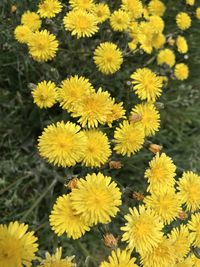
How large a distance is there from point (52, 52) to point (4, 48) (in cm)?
58

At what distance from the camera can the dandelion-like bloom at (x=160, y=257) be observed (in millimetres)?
2264

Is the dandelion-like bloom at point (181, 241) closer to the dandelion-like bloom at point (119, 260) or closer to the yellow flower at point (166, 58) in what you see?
the dandelion-like bloom at point (119, 260)

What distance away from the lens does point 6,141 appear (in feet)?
10.9

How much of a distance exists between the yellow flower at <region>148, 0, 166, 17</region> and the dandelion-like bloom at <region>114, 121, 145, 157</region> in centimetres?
150

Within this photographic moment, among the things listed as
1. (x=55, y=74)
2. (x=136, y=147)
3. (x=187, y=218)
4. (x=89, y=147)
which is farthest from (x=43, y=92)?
(x=187, y=218)

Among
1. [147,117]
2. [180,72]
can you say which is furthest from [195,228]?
[180,72]

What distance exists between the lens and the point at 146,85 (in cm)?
270

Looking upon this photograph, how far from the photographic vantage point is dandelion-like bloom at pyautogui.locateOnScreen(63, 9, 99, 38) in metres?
2.66

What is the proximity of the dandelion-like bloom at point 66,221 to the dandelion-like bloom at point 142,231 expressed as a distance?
25cm

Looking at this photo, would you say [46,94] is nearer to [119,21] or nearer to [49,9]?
[49,9]

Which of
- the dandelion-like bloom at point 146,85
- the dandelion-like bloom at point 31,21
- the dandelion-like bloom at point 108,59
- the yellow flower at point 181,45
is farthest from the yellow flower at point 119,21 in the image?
the yellow flower at point 181,45

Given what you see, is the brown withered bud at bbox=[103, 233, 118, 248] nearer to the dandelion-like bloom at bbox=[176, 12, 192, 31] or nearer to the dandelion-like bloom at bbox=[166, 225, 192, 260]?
the dandelion-like bloom at bbox=[166, 225, 192, 260]

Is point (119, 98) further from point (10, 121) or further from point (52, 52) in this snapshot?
point (10, 121)

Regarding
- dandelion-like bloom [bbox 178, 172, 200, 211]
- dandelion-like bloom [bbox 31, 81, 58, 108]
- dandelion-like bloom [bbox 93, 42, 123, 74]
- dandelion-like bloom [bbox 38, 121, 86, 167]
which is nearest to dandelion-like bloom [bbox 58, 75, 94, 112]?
dandelion-like bloom [bbox 31, 81, 58, 108]
